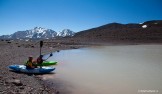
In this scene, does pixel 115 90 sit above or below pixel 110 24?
below

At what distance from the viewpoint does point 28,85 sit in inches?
536

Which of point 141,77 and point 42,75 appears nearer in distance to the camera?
point 42,75

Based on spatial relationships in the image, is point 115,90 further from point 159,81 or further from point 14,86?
point 14,86

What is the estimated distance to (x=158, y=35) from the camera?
310ft

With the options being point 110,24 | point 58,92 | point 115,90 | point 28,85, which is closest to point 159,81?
point 115,90

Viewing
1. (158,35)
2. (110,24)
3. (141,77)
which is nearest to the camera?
(141,77)

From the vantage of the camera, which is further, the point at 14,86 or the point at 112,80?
the point at 112,80

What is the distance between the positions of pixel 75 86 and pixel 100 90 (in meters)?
1.71

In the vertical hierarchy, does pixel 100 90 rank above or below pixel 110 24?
below

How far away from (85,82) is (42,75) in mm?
3404

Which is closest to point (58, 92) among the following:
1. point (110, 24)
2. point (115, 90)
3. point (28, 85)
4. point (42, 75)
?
point (28, 85)

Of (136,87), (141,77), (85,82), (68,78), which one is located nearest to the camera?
(136,87)

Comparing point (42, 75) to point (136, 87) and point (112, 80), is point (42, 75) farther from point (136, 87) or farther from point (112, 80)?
point (136, 87)

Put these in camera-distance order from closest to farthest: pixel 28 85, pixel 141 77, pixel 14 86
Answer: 1. pixel 14 86
2. pixel 28 85
3. pixel 141 77
